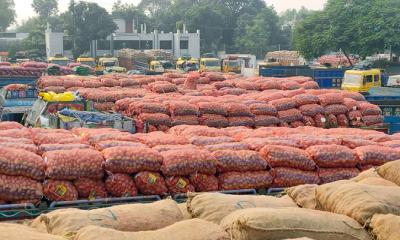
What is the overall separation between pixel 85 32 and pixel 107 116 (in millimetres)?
48607

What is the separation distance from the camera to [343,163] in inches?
297

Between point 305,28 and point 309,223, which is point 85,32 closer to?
point 305,28

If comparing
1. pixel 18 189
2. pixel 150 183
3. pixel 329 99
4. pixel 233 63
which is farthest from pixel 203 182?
pixel 233 63

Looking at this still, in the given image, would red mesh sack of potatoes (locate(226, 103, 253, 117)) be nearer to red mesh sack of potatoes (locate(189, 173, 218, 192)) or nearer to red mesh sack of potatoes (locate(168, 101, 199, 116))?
red mesh sack of potatoes (locate(168, 101, 199, 116))

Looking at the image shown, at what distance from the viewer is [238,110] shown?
40.4ft

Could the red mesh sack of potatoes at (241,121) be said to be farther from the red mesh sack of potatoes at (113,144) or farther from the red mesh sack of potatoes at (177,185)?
the red mesh sack of potatoes at (177,185)

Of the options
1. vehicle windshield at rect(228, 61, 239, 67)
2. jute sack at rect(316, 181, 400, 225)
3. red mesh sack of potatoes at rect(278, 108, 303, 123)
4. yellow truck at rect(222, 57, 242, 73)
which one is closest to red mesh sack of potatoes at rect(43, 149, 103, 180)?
jute sack at rect(316, 181, 400, 225)

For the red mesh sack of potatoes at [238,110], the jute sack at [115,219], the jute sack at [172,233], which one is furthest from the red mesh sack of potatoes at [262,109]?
the jute sack at [172,233]

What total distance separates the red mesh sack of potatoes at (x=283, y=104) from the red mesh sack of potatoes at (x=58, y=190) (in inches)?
298

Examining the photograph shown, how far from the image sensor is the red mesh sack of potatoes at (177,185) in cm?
666

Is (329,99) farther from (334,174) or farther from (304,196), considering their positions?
(304,196)

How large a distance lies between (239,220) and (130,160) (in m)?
2.46

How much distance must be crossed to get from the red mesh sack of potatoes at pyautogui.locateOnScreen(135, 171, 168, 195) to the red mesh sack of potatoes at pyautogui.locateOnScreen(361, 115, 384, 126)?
27.8 ft

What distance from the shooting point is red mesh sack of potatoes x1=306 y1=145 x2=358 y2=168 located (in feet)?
24.6
